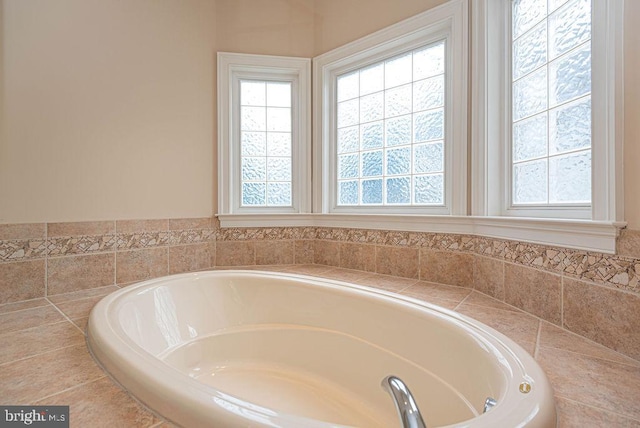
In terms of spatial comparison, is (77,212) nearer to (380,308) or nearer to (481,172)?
(380,308)

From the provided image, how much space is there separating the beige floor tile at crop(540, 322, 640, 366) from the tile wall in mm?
24

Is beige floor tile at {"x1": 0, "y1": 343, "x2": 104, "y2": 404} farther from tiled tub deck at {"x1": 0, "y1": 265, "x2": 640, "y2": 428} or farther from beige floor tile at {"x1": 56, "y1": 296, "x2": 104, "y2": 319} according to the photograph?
beige floor tile at {"x1": 56, "y1": 296, "x2": 104, "y2": 319}

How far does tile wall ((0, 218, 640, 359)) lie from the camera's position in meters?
0.92

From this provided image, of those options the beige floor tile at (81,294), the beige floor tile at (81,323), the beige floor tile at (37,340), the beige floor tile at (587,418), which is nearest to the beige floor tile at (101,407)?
the beige floor tile at (37,340)

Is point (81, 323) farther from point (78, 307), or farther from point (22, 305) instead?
point (22, 305)

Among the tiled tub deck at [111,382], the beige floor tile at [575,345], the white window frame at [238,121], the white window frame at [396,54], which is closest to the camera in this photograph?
the tiled tub deck at [111,382]

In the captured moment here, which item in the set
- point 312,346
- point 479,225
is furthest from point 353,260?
point 479,225

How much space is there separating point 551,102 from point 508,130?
0.22 m

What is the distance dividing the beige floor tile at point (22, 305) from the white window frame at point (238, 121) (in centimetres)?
100

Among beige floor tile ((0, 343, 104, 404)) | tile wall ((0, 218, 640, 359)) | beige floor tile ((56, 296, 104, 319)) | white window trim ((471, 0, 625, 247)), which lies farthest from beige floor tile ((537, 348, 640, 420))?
beige floor tile ((56, 296, 104, 319))

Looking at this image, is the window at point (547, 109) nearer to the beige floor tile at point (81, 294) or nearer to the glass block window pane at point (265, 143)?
the glass block window pane at point (265, 143)

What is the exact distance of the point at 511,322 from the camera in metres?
1.10

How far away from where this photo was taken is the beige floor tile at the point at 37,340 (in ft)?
2.96

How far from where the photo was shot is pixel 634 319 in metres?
0.85
